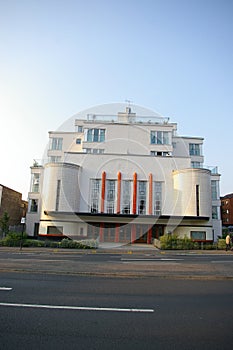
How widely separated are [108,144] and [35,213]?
14609 mm

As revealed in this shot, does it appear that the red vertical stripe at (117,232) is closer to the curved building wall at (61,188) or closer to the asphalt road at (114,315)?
the curved building wall at (61,188)

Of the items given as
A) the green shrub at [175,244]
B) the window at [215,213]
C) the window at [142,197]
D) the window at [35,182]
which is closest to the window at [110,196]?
the window at [142,197]

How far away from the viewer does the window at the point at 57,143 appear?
4391 centimetres

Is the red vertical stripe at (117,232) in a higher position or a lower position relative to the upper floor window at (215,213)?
lower

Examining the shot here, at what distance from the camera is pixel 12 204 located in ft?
128

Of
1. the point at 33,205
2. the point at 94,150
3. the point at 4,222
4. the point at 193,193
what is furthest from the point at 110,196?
the point at 4,222

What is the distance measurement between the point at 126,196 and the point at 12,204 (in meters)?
17.4

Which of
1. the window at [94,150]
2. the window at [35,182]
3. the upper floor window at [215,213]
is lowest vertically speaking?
the upper floor window at [215,213]

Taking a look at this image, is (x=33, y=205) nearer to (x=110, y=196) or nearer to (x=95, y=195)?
(x=95, y=195)

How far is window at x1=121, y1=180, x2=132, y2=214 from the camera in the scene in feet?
112

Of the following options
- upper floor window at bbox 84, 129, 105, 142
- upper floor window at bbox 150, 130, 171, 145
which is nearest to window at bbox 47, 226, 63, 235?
upper floor window at bbox 84, 129, 105, 142

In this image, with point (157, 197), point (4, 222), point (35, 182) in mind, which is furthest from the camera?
point (35, 182)

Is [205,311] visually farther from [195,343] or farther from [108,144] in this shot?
[108,144]

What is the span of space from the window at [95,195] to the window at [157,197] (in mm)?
7536
